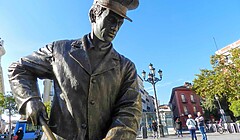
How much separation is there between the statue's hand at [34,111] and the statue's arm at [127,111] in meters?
0.45

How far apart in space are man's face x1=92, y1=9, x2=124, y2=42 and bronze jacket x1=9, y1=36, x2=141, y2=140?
176 millimetres

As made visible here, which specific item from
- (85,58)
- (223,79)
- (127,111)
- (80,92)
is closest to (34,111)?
(80,92)

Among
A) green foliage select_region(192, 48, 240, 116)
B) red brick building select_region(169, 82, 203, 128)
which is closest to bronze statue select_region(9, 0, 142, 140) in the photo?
A: green foliage select_region(192, 48, 240, 116)

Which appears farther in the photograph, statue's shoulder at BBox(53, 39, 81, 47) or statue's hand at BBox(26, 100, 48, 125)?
statue's shoulder at BBox(53, 39, 81, 47)

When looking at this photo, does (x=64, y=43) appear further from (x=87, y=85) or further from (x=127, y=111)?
(x=127, y=111)

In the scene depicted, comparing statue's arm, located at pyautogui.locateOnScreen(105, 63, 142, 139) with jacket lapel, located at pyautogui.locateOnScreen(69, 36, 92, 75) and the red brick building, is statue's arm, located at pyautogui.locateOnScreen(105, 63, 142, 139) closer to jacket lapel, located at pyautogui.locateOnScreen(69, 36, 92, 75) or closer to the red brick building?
jacket lapel, located at pyautogui.locateOnScreen(69, 36, 92, 75)

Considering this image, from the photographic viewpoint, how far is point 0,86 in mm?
43000

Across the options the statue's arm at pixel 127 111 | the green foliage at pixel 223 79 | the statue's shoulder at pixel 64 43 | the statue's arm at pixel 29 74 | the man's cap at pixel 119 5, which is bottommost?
the statue's arm at pixel 127 111

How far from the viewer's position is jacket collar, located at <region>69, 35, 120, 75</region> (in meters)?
1.47

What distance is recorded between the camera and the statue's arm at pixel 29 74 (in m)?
1.38

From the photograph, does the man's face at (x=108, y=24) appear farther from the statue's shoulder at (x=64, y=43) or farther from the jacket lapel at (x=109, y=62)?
the statue's shoulder at (x=64, y=43)

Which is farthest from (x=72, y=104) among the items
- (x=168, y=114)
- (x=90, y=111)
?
(x=168, y=114)

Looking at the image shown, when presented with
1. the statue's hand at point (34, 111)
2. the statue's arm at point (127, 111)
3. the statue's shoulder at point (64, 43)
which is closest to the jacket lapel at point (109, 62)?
the statue's arm at point (127, 111)

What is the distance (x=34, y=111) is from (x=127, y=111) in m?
0.60
